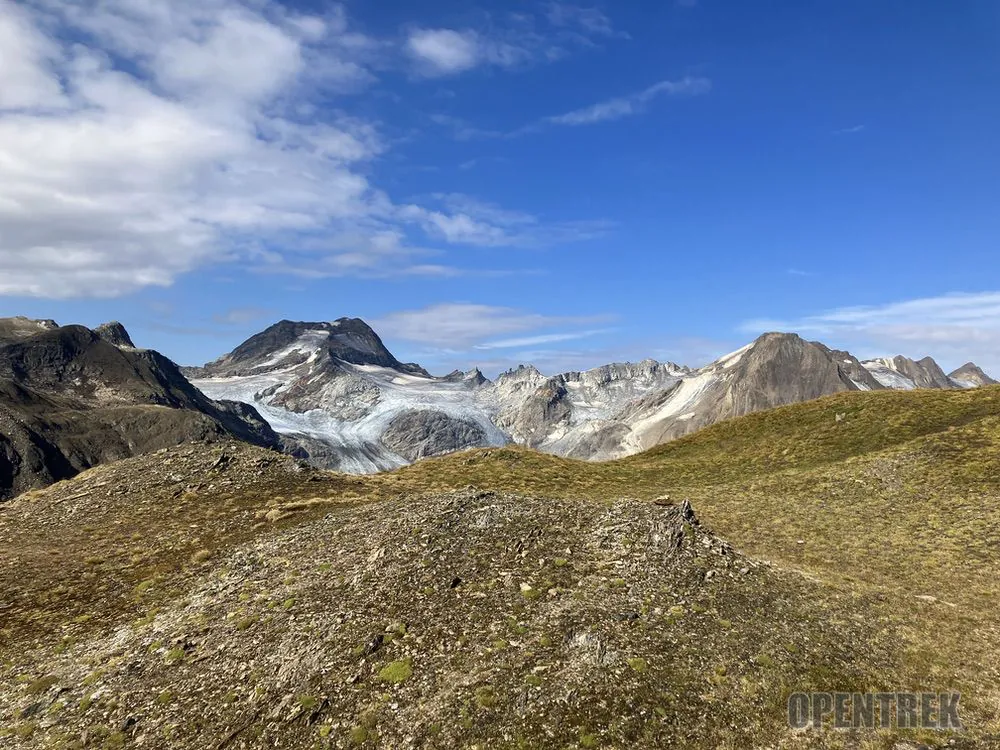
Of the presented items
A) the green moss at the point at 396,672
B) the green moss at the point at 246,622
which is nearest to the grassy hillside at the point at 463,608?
the green moss at the point at 246,622

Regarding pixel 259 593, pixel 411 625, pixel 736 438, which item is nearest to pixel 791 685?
pixel 411 625

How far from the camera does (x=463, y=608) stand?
71.1 feet

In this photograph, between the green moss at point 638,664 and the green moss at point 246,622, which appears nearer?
the green moss at point 638,664

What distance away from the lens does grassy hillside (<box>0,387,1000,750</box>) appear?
16859 millimetres

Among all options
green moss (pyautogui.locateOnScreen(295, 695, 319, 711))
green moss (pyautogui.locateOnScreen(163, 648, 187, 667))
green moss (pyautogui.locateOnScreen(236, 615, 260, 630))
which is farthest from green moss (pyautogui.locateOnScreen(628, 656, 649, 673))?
green moss (pyautogui.locateOnScreen(163, 648, 187, 667))

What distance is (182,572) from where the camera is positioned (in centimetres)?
2678

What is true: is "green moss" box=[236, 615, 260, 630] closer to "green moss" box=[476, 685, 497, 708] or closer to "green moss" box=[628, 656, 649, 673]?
"green moss" box=[476, 685, 497, 708]

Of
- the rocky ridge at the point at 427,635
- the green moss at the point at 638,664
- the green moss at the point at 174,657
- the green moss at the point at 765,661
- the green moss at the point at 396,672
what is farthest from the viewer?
the green moss at the point at 174,657

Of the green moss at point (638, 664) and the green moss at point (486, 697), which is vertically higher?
the green moss at point (638, 664)

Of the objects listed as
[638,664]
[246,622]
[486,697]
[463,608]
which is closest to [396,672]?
[486,697]

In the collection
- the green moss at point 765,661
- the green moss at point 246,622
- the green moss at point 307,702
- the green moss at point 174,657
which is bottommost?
the green moss at point 307,702

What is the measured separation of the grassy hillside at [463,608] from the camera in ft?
55.3

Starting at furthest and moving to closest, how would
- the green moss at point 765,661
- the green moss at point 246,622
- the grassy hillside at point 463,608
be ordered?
1. the green moss at point 246,622
2. the green moss at point 765,661
3. the grassy hillside at point 463,608

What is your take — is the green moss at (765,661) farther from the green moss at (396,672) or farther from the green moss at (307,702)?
the green moss at (307,702)
